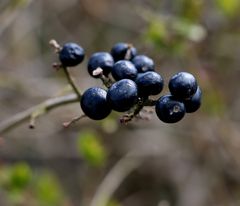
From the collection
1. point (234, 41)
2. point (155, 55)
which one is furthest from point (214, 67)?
point (155, 55)

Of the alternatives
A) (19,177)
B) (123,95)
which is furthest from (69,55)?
(19,177)

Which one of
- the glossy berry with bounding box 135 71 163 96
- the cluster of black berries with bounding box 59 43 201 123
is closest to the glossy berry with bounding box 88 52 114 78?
the cluster of black berries with bounding box 59 43 201 123

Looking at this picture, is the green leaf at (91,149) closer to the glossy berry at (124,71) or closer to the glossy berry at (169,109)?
the glossy berry at (124,71)

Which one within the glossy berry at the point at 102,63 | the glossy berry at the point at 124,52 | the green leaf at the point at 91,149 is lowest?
the glossy berry at the point at 102,63

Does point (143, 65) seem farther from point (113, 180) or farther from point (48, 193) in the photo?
point (113, 180)

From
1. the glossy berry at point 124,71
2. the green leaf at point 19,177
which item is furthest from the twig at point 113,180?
the glossy berry at point 124,71

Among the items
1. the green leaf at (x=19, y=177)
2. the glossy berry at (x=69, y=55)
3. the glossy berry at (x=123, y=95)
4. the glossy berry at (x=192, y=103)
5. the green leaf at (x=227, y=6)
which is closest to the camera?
the glossy berry at (x=123, y=95)

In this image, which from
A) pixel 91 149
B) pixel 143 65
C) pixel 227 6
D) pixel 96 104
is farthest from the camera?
pixel 227 6

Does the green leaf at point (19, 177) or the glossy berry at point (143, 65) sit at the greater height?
the green leaf at point (19, 177)
